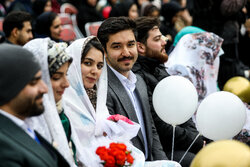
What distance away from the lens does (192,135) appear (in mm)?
3461

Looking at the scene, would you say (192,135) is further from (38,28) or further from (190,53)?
(38,28)

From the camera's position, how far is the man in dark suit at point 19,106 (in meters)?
1.69

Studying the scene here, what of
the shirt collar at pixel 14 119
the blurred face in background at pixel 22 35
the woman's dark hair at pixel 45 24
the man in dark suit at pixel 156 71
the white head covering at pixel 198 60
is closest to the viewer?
the shirt collar at pixel 14 119

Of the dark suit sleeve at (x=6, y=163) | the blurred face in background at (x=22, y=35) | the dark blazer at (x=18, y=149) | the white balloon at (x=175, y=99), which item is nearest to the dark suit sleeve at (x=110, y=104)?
the white balloon at (x=175, y=99)

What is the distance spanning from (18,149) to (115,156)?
791mm

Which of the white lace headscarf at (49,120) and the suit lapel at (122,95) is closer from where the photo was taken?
the white lace headscarf at (49,120)

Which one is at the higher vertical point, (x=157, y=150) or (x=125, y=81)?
(x=125, y=81)

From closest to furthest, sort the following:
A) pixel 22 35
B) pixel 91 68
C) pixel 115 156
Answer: pixel 115 156 < pixel 91 68 < pixel 22 35

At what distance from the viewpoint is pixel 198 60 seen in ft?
14.0

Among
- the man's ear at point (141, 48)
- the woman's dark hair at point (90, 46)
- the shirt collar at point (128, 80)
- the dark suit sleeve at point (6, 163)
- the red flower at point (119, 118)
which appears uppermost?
the woman's dark hair at point (90, 46)

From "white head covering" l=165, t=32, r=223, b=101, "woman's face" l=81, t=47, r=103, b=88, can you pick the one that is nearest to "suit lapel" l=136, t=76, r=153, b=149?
"woman's face" l=81, t=47, r=103, b=88

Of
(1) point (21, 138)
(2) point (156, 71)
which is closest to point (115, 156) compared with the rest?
(1) point (21, 138)

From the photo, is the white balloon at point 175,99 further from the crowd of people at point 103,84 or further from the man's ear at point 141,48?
the man's ear at point 141,48

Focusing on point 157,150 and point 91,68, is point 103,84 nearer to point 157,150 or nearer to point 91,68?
point 91,68
